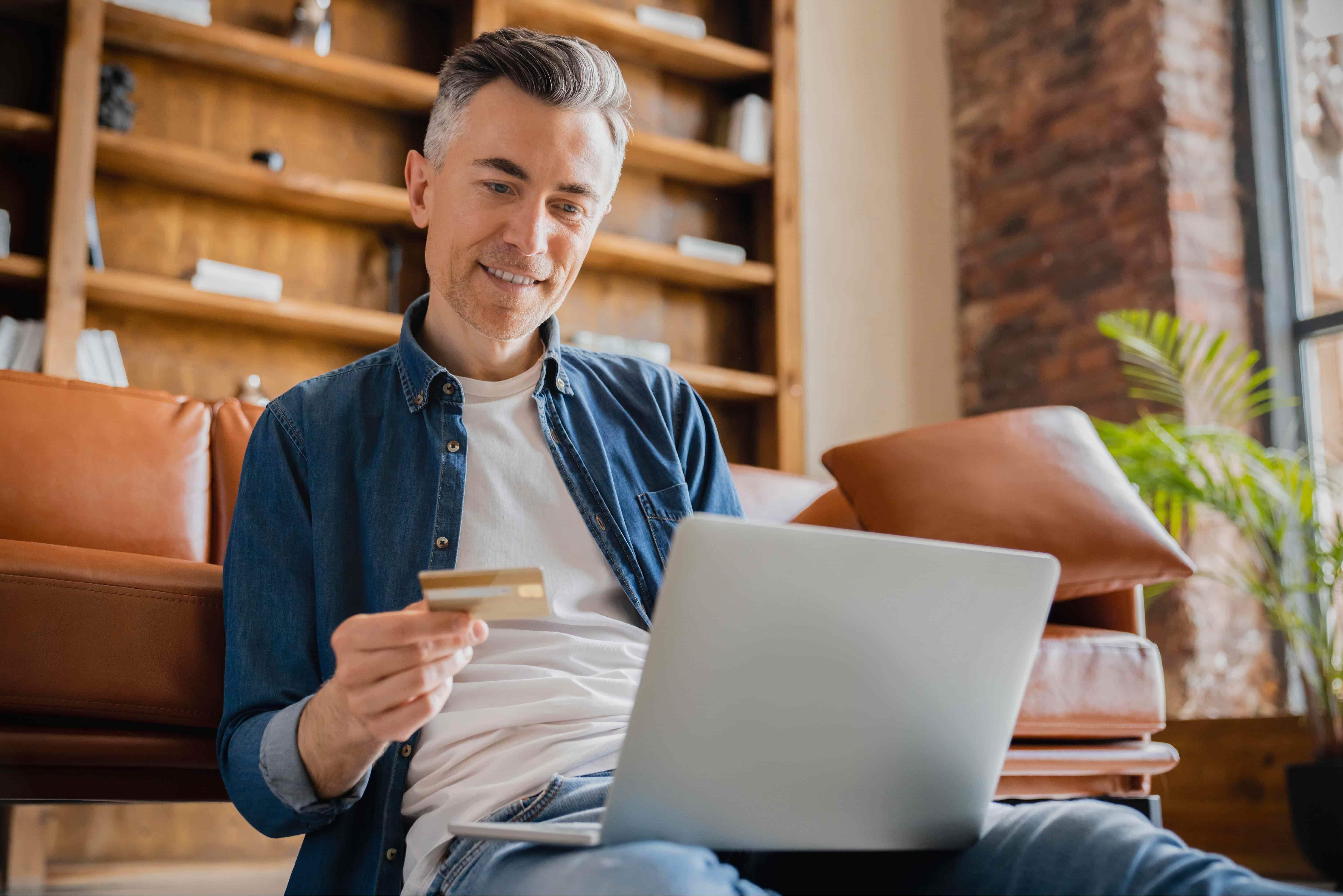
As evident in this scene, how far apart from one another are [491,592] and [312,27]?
2975 millimetres

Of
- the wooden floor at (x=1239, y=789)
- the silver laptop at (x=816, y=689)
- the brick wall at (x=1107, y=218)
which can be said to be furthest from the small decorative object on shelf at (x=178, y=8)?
the wooden floor at (x=1239, y=789)

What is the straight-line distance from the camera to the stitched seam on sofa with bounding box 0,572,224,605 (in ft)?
4.28

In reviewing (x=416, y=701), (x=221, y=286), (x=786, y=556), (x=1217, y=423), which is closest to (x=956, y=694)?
(x=786, y=556)

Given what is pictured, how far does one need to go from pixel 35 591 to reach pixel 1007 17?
3.86m

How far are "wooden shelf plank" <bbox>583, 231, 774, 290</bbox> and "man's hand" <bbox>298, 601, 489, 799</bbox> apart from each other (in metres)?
2.69

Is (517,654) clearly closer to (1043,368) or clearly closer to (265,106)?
(265,106)

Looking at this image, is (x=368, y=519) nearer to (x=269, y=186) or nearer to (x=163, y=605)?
(x=163, y=605)

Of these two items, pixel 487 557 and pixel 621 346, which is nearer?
pixel 487 557

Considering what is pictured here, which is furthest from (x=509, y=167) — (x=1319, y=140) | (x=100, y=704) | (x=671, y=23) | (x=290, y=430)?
(x=1319, y=140)

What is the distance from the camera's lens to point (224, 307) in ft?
9.84

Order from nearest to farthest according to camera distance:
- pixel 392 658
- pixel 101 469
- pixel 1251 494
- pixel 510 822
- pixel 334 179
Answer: pixel 392 658 → pixel 510 822 → pixel 101 469 → pixel 1251 494 → pixel 334 179

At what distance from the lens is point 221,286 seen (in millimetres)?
2998

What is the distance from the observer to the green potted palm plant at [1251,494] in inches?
99.4

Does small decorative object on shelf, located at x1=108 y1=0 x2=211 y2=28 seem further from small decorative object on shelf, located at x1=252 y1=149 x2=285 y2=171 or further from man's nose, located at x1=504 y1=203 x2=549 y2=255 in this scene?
man's nose, located at x1=504 y1=203 x2=549 y2=255
